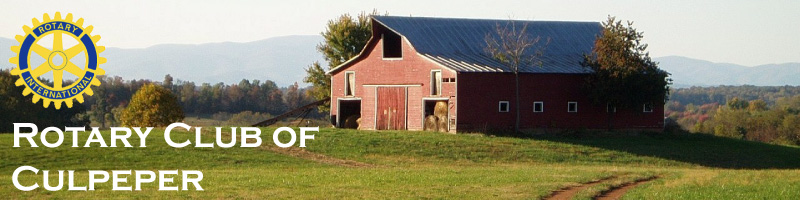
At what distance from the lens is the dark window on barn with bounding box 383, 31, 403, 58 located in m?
62.1

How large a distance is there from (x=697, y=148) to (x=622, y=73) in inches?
209

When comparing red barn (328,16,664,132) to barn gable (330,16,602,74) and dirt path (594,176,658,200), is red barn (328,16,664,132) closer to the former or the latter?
barn gable (330,16,602,74)

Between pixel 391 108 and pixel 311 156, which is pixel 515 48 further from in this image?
pixel 311 156

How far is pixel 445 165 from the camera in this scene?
1850 inches

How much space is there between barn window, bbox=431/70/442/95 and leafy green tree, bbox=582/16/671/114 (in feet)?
26.3

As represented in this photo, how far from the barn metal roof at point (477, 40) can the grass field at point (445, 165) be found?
455 centimetres

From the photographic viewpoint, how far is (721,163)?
53.9 metres

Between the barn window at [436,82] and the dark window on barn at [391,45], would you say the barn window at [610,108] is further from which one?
Answer: the dark window on barn at [391,45]

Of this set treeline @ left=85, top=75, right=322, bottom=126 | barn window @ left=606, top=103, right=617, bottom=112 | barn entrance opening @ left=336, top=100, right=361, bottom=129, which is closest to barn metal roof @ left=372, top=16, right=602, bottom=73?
barn window @ left=606, top=103, right=617, bottom=112

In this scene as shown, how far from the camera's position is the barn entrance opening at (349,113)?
64.2 metres

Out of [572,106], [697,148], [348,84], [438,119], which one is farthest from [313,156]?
[697,148]

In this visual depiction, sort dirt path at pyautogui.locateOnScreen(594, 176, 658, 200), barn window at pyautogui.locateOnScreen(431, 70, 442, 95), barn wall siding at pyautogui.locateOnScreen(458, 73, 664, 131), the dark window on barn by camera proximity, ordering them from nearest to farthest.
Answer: dirt path at pyautogui.locateOnScreen(594, 176, 658, 200) → barn wall siding at pyautogui.locateOnScreen(458, 73, 664, 131) → barn window at pyautogui.locateOnScreen(431, 70, 442, 95) → the dark window on barn

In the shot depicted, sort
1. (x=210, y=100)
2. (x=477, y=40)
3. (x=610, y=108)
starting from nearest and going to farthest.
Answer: (x=610, y=108)
(x=477, y=40)
(x=210, y=100)

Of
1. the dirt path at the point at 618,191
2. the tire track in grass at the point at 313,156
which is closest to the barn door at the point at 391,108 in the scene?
the tire track in grass at the point at 313,156
